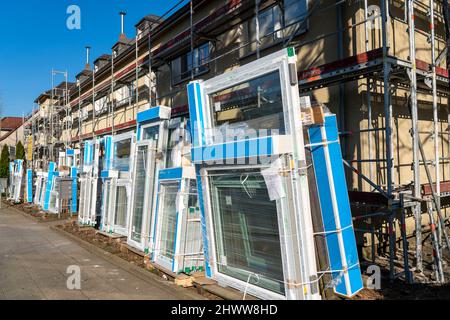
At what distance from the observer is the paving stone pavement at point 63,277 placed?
5000mm

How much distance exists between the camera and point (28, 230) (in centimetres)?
1139

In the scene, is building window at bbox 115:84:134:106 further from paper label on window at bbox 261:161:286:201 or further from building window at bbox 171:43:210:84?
paper label on window at bbox 261:161:286:201

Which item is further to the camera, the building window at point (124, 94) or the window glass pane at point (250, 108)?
the building window at point (124, 94)

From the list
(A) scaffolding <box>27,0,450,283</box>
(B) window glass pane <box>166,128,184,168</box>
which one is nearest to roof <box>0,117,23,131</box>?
(A) scaffolding <box>27,0,450,283</box>

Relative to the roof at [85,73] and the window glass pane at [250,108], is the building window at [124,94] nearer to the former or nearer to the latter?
the roof at [85,73]

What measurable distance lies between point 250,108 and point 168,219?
2580 mm

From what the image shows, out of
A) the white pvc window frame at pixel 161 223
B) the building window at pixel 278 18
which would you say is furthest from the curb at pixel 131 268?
the building window at pixel 278 18

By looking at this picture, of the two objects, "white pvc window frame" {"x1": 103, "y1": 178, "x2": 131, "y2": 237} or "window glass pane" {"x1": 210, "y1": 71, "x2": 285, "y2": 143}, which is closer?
"window glass pane" {"x1": 210, "y1": 71, "x2": 285, "y2": 143}

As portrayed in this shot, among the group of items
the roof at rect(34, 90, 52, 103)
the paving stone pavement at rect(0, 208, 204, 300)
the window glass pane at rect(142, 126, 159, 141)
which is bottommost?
the paving stone pavement at rect(0, 208, 204, 300)

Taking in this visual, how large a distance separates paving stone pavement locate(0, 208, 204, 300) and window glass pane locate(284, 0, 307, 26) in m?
5.70

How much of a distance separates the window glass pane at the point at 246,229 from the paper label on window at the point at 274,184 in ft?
0.66

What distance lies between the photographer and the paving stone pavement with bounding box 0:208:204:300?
5.00m

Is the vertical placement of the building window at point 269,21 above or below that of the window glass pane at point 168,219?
above
